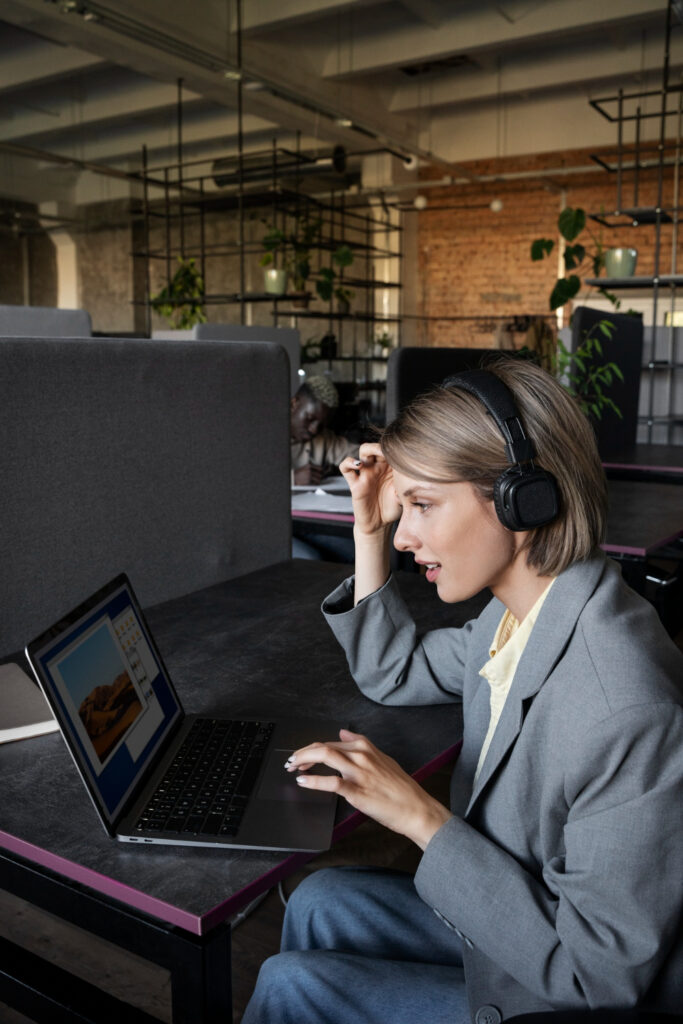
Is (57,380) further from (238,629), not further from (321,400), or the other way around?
(321,400)

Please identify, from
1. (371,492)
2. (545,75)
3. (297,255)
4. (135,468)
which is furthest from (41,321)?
(545,75)

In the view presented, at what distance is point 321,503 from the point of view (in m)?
2.68

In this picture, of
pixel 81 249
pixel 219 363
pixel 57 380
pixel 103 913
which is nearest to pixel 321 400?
pixel 219 363

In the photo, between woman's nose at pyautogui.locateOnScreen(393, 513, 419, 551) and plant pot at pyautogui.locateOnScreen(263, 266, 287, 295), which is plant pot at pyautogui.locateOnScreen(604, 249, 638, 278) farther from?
woman's nose at pyautogui.locateOnScreen(393, 513, 419, 551)

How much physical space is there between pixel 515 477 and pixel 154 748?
496 millimetres

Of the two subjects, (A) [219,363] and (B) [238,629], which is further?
(A) [219,363]

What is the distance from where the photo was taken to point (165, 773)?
0.96 m

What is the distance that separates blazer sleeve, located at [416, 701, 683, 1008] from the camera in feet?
2.33

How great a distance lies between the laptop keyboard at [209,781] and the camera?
0.86 metres

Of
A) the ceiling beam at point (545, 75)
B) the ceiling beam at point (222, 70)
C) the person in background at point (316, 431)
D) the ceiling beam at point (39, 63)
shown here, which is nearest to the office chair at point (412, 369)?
the person in background at point (316, 431)

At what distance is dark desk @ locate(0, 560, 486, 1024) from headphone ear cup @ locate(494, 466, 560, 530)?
332 millimetres

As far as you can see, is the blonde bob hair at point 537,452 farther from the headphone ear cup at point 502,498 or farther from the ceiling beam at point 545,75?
the ceiling beam at point 545,75

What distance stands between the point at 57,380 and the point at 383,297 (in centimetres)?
941

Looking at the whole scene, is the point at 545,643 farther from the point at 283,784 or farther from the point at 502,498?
the point at 283,784
